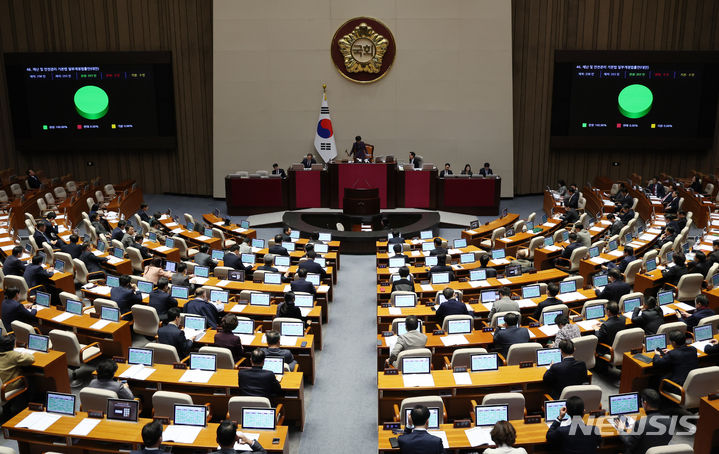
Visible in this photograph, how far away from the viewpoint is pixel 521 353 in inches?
306

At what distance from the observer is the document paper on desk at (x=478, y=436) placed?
20.0 feet

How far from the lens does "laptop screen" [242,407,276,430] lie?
637 cm

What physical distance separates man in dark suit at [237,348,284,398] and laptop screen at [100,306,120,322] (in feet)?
11.0

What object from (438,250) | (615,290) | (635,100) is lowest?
(615,290)

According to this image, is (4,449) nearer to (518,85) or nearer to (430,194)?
(430,194)

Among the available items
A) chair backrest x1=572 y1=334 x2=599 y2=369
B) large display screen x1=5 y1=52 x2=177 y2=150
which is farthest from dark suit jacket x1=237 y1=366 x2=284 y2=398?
large display screen x1=5 y1=52 x2=177 y2=150

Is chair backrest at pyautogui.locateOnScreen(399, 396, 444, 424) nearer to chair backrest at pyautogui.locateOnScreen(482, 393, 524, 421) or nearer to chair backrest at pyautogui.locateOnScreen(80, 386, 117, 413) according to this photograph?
chair backrest at pyautogui.locateOnScreen(482, 393, 524, 421)

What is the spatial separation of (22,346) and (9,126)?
16.8 m

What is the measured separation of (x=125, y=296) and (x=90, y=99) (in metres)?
14.1

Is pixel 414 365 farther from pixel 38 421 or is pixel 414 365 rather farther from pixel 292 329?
pixel 38 421

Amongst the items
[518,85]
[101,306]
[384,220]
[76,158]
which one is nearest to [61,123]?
[76,158]

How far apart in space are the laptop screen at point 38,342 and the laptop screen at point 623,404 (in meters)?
7.05

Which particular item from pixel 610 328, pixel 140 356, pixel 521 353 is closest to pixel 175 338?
pixel 140 356

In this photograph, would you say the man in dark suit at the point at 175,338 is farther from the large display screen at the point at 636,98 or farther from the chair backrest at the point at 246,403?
the large display screen at the point at 636,98
